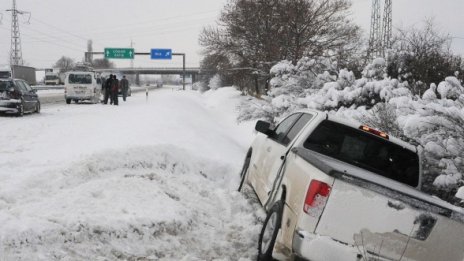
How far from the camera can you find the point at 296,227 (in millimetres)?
4379

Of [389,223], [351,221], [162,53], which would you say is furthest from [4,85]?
[162,53]

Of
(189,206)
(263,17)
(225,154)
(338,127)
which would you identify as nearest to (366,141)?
(338,127)

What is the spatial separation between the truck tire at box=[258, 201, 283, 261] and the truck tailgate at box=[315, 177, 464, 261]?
2.83 ft

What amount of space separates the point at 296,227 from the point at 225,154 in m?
6.95

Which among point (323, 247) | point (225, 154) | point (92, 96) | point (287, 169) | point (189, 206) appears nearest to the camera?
point (323, 247)

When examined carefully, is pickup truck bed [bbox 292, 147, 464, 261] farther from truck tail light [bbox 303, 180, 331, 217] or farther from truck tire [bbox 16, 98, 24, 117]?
truck tire [bbox 16, 98, 24, 117]

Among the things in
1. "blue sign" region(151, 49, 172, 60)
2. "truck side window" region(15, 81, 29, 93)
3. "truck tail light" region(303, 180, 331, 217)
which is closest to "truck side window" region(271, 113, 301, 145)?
"truck tail light" region(303, 180, 331, 217)

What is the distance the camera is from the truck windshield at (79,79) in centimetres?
2897

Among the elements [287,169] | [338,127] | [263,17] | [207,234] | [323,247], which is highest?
[263,17]

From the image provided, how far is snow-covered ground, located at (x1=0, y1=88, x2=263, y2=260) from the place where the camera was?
5051mm

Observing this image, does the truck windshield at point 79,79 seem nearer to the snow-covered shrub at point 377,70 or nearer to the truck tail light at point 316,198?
the snow-covered shrub at point 377,70

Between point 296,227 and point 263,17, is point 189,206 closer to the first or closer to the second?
point 296,227

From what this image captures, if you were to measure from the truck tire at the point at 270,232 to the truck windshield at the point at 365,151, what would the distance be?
1.09m

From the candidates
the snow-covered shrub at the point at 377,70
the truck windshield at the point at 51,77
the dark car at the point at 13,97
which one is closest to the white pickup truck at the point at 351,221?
the snow-covered shrub at the point at 377,70
